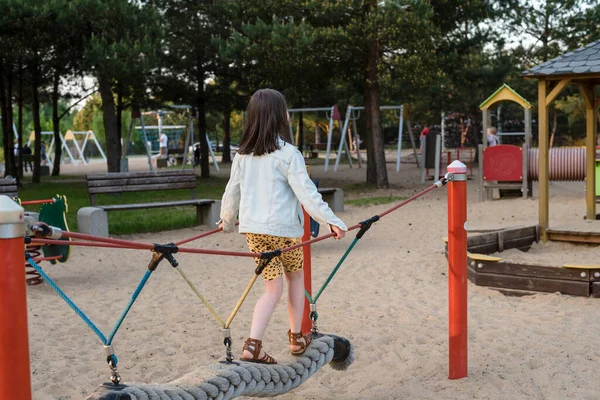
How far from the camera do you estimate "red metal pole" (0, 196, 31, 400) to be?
237cm

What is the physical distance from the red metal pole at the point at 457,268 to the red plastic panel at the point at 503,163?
1114cm

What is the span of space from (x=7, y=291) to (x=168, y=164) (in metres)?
34.7

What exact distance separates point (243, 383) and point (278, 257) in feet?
2.28

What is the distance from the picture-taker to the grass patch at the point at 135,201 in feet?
41.3

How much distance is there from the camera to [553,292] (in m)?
6.84

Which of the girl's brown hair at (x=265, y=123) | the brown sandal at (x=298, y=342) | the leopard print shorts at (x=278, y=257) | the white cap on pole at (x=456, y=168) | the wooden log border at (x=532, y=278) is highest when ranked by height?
the girl's brown hair at (x=265, y=123)

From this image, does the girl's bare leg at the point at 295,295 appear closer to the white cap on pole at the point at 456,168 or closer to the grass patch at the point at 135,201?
the white cap on pole at the point at 456,168

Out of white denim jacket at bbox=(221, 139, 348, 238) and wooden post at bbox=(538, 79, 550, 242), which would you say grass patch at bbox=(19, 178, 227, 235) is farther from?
white denim jacket at bbox=(221, 139, 348, 238)

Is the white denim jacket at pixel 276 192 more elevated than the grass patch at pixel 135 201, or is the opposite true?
the white denim jacket at pixel 276 192

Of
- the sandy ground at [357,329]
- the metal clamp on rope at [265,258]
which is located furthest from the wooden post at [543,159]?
the metal clamp on rope at [265,258]

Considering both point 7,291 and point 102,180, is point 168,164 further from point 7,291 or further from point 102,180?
point 7,291

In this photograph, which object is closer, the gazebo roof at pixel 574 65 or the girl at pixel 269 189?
the girl at pixel 269 189

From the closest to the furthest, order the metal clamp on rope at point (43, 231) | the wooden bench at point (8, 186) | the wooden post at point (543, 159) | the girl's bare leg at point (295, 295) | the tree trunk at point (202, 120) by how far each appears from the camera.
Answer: the metal clamp on rope at point (43, 231), the girl's bare leg at point (295, 295), the wooden post at point (543, 159), the wooden bench at point (8, 186), the tree trunk at point (202, 120)

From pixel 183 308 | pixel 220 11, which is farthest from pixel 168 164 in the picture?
pixel 183 308
